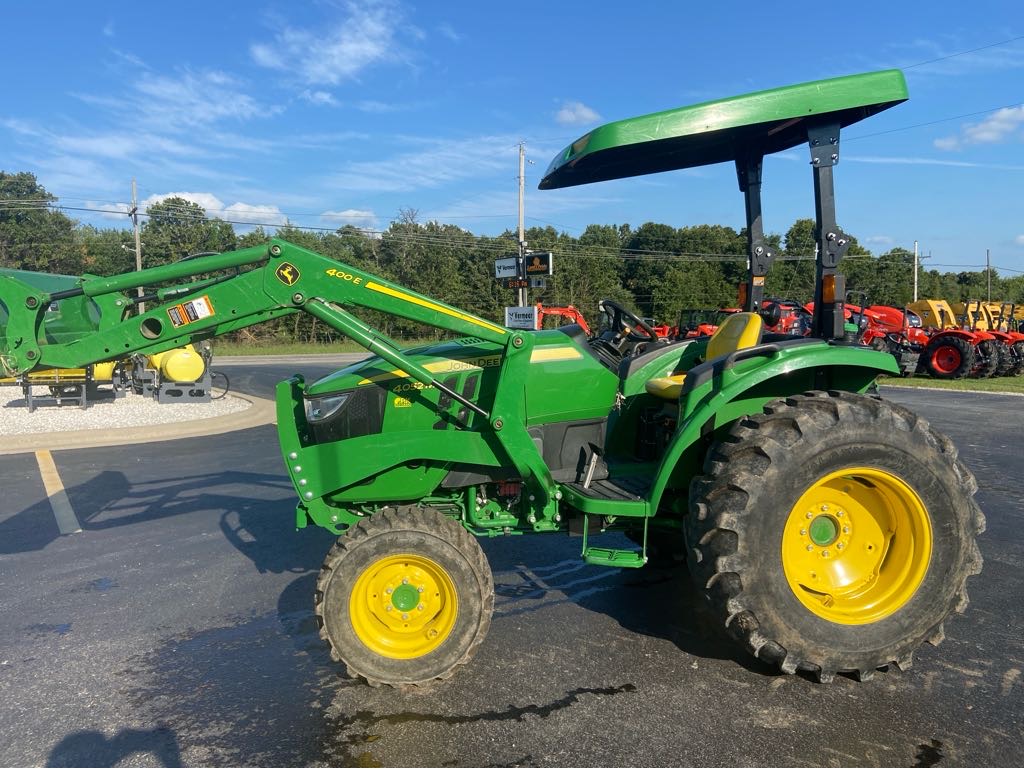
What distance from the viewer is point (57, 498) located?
6.65 meters

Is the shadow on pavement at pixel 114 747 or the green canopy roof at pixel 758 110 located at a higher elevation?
the green canopy roof at pixel 758 110

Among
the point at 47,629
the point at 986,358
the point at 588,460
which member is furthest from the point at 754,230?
the point at 986,358

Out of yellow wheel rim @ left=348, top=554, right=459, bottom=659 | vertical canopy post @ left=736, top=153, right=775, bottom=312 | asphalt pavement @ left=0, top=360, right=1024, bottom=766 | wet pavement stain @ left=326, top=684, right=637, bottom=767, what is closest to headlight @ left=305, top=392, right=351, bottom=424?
yellow wheel rim @ left=348, top=554, right=459, bottom=659

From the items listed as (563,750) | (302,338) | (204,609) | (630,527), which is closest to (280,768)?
Result: (563,750)

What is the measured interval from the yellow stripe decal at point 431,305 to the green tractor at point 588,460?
0.01 m

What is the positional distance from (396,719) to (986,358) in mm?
20029

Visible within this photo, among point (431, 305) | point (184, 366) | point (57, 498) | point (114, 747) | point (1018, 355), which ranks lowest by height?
point (114, 747)

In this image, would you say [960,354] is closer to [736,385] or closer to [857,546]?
[857,546]

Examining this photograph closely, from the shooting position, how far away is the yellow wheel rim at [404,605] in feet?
10.5

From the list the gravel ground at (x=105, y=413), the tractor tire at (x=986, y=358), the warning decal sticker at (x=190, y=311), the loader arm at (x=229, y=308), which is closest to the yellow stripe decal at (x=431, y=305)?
the loader arm at (x=229, y=308)

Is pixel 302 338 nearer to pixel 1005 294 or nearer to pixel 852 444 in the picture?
pixel 852 444

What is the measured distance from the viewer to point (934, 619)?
3.18m

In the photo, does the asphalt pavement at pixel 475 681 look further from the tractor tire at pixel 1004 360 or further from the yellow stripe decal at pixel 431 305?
the tractor tire at pixel 1004 360

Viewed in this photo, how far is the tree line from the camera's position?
39.2 metres
